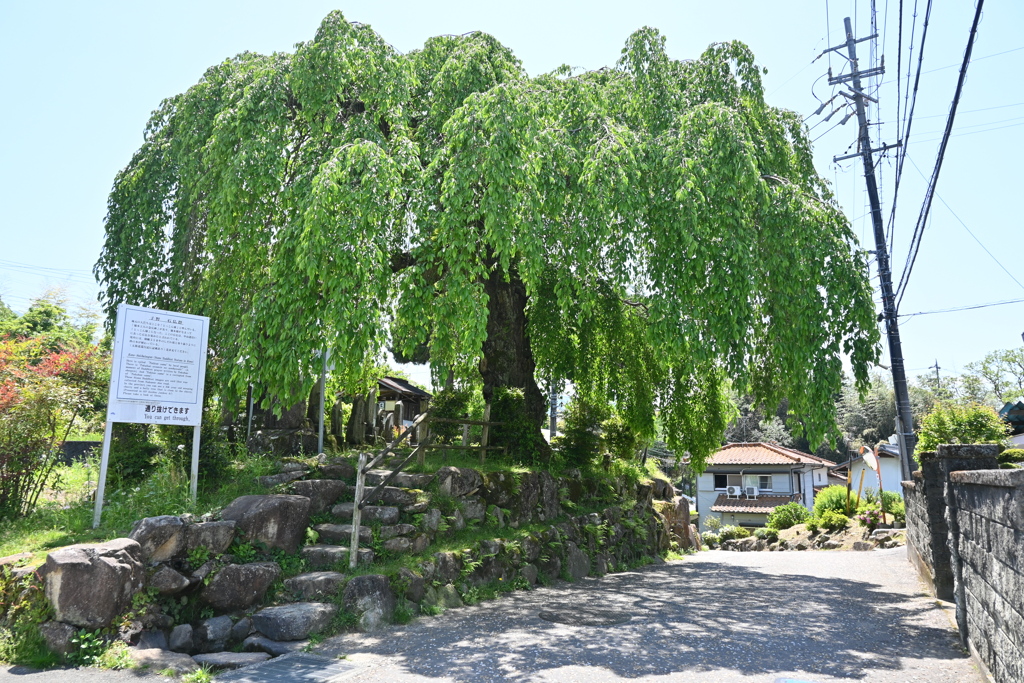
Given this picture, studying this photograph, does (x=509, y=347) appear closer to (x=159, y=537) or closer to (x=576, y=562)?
(x=576, y=562)

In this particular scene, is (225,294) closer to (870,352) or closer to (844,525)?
(870,352)

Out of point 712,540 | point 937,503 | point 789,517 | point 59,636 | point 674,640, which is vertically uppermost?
point 937,503

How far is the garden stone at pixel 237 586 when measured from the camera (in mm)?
7609

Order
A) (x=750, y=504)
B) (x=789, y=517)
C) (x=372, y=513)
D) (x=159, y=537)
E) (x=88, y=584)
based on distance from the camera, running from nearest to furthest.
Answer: (x=88, y=584) < (x=159, y=537) < (x=372, y=513) < (x=789, y=517) < (x=750, y=504)

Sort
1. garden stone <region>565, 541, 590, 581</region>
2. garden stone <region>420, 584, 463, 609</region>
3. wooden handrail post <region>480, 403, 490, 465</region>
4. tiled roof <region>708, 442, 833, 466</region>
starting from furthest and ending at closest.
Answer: tiled roof <region>708, 442, 833, 466</region> < garden stone <region>565, 541, 590, 581</region> < wooden handrail post <region>480, 403, 490, 465</region> < garden stone <region>420, 584, 463, 609</region>

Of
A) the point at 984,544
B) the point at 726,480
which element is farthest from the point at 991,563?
the point at 726,480

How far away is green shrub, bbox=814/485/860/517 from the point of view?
84.8 ft

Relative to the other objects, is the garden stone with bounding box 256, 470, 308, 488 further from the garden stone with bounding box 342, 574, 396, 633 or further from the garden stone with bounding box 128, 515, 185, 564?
the garden stone with bounding box 342, 574, 396, 633

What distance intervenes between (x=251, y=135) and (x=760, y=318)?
9.06 meters

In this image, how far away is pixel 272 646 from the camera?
23.3 feet

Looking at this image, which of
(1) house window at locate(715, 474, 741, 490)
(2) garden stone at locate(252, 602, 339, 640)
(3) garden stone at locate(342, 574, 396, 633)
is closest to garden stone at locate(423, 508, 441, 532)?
(3) garden stone at locate(342, 574, 396, 633)

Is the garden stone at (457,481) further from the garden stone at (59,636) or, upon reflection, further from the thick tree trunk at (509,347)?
the garden stone at (59,636)

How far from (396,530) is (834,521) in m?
20.4

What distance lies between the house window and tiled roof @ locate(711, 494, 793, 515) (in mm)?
1099
